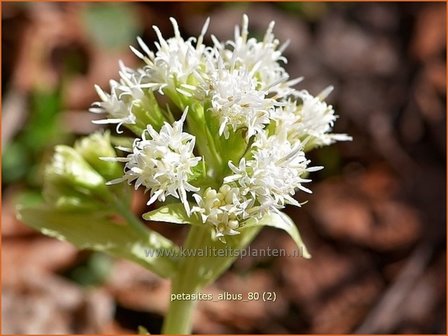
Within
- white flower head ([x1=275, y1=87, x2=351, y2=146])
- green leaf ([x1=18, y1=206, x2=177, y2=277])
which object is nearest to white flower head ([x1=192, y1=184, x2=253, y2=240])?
white flower head ([x1=275, y1=87, x2=351, y2=146])

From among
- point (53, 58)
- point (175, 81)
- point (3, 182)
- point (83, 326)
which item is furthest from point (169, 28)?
point (175, 81)

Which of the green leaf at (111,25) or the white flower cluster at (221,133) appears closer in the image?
the white flower cluster at (221,133)

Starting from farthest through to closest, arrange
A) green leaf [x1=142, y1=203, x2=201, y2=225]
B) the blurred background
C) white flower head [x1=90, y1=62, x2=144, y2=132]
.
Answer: the blurred background, white flower head [x1=90, y1=62, x2=144, y2=132], green leaf [x1=142, y1=203, x2=201, y2=225]

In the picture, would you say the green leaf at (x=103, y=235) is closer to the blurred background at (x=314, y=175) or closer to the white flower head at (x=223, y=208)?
the white flower head at (x=223, y=208)

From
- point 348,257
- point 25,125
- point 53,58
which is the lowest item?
point 348,257

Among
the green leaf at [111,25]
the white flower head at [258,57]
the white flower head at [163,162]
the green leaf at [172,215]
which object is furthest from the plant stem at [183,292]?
the green leaf at [111,25]

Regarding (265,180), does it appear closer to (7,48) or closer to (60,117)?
(60,117)

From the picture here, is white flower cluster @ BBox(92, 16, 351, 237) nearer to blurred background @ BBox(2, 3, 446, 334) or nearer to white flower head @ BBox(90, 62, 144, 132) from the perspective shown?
white flower head @ BBox(90, 62, 144, 132)
